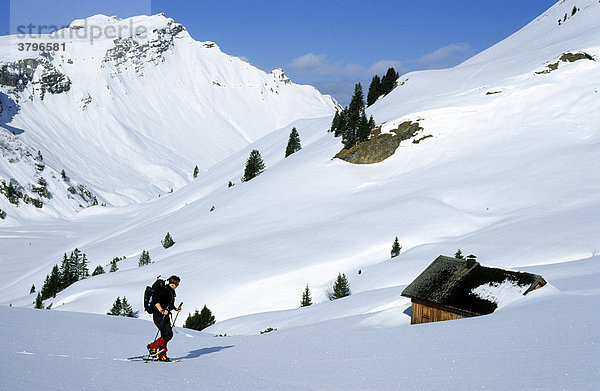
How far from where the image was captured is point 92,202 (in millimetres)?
139750

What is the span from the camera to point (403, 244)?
1497 inches

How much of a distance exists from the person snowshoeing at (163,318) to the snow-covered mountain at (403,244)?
3.47ft

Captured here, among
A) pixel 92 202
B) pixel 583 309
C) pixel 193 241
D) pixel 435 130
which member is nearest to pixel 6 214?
pixel 92 202

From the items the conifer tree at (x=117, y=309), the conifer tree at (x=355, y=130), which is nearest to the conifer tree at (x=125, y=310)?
the conifer tree at (x=117, y=309)

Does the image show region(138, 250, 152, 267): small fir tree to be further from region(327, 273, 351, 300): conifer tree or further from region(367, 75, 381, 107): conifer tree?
region(367, 75, 381, 107): conifer tree

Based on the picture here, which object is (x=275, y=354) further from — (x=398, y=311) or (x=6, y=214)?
(x=6, y=214)

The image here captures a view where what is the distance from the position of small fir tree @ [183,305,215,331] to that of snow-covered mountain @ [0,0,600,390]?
187cm

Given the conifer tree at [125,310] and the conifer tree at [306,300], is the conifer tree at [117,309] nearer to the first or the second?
the conifer tree at [125,310]

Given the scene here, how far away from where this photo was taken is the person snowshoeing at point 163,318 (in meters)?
9.24

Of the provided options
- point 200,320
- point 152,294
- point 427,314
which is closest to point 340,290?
point 200,320

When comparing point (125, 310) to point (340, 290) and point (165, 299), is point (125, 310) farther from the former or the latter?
point (165, 299)

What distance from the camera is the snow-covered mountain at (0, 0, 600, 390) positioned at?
7.90 metres

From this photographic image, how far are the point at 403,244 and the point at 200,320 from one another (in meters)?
19.7

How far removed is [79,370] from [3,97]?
229 meters
